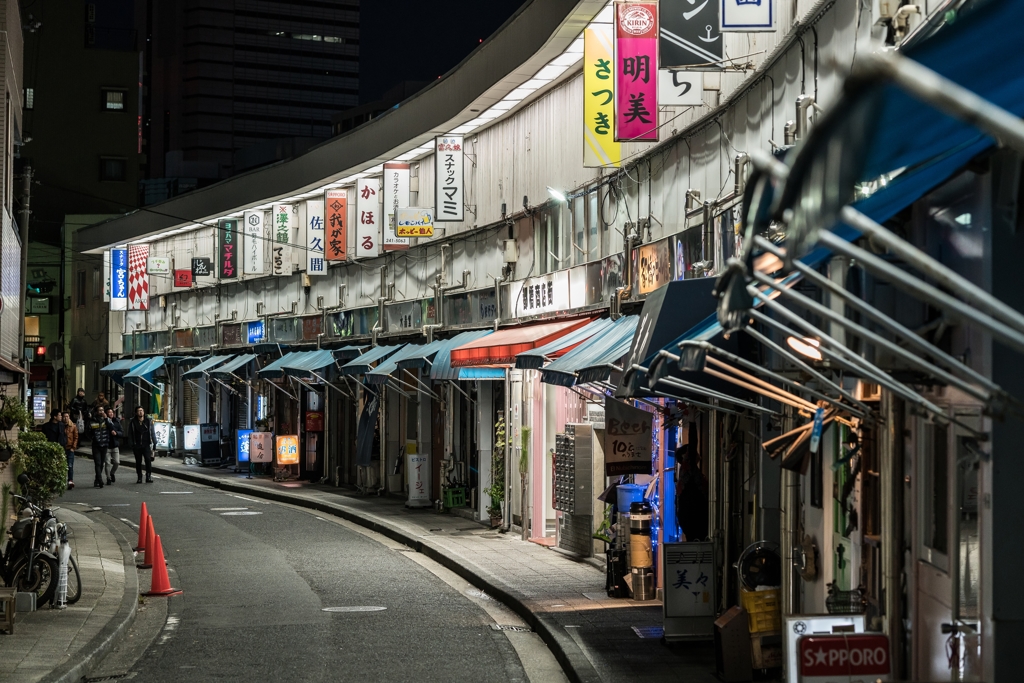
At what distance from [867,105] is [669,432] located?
1304cm

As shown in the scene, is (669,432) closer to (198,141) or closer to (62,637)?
(62,637)

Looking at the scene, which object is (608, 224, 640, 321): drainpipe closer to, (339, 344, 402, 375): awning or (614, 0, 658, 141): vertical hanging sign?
(614, 0, 658, 141): vertical hanging sign

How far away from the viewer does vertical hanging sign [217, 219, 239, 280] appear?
38344 mm

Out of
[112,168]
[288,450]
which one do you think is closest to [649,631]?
[288,450]

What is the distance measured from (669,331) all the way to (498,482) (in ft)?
41.1

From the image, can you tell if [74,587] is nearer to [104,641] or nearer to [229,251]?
[104,641]

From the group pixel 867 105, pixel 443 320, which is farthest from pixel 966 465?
pixel 443 320

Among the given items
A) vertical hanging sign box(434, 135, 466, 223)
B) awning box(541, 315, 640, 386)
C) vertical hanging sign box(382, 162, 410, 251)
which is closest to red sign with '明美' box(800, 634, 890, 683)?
awning box(541, 315, 640, 386)

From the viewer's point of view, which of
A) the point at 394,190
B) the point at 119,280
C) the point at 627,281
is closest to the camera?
the point at 627,281

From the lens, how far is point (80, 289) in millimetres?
60531

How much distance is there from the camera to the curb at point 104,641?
36.6 feet

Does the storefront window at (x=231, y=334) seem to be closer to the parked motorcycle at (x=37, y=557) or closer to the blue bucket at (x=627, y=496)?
the parked motorcycle at (x=37, y=557)

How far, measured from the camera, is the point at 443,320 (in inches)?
1072

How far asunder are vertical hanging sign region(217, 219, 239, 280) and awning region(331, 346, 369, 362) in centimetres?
744
